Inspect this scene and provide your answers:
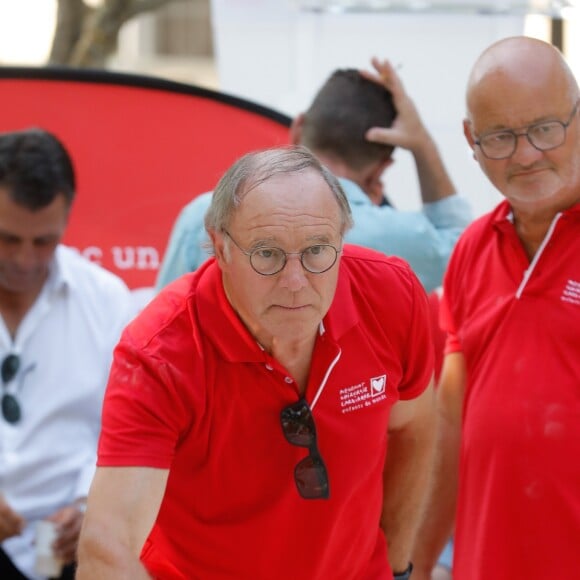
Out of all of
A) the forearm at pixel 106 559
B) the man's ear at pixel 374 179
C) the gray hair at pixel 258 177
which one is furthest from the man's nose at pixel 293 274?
the man's ear at pixel 374 179

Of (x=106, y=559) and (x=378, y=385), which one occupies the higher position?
(x=378, y=385)

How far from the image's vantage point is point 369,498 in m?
2.59

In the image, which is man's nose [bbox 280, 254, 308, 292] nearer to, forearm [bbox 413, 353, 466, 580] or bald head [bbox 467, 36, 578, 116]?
bald head [bbox 467, 36, 578, 116]

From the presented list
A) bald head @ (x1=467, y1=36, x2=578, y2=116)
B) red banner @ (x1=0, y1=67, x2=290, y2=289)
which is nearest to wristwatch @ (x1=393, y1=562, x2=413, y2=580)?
bald head @ (x1=467, y1=36, x2=578, y2=116)

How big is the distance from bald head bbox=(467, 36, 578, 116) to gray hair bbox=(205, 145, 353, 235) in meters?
0.62

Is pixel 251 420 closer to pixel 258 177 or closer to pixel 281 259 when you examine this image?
pixel 281 259

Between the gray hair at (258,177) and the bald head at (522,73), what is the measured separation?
618mm

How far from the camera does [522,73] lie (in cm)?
278

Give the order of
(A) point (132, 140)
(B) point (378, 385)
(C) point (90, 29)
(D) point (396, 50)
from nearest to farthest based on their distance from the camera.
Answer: (B) point (378, 385) → (A) point (132, 140) → (D) point (396, 50) → (C) point (90, 29)

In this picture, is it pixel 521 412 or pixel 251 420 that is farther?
pixel 521 412

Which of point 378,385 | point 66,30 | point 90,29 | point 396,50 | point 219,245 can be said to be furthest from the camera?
point 66,30

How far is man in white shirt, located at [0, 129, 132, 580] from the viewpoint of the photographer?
11.2 ft

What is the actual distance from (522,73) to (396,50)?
2213 mm

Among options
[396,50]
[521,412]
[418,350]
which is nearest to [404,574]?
[521,412]
